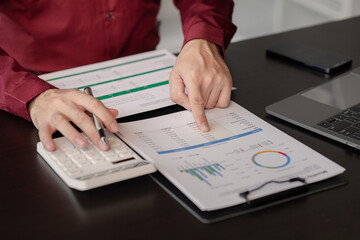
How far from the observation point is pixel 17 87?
1264 mm

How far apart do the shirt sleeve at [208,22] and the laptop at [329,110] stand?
0.31 meters

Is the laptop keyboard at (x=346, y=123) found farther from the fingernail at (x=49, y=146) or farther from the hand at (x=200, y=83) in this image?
the fingernail at (x=49, y=146)

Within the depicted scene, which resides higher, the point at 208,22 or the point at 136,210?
the point at 208,22

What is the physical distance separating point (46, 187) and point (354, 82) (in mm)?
826

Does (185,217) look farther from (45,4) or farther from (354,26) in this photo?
(354,26)

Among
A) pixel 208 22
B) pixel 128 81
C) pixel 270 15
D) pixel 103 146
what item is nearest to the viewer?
pixel 103 146

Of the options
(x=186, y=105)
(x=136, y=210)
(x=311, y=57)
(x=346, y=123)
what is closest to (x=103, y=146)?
(x=136, y=210)

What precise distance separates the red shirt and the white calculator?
0.55 m

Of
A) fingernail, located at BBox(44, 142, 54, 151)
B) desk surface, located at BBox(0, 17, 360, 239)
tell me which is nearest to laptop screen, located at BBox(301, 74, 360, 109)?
desk surface, located at BBox(0, 17, 360, 239)

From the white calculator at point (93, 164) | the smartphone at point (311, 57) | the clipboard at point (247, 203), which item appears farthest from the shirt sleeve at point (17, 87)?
the smartphone at point (311, 57)

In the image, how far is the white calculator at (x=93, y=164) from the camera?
92 centimetres

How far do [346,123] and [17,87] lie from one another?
Answer: 77 centimetres

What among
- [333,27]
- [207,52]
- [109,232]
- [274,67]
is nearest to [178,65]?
[207,52]

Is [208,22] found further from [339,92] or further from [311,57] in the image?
[339,92]
